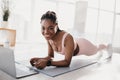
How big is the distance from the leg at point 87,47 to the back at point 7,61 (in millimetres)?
564

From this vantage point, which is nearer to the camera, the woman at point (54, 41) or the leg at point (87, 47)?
the woman at point (54, 41)

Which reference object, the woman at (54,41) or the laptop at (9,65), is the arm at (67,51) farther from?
the laptop at (9,65)

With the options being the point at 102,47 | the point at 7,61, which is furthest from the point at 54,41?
the point at 102,47

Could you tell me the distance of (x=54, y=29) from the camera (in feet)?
2.75

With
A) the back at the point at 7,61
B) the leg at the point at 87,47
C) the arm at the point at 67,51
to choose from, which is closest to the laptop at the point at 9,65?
the back at the point at 7,61

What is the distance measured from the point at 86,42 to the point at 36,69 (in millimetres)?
617

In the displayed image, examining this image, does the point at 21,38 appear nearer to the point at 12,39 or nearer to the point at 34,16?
the point at 34,16

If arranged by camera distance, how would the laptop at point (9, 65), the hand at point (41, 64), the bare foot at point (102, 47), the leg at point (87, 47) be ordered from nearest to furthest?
the laptop at point (9, 65) → the hand at point (41, 64) → the leg at point (87, 47) → the bare foot at point (102, 47)

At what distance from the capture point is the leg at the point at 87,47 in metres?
1.17

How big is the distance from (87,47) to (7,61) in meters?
0.74

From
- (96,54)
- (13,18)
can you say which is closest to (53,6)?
(13,18)

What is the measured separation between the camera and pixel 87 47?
4.17ft

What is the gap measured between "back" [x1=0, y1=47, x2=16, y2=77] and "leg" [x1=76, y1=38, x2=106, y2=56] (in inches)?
22.2

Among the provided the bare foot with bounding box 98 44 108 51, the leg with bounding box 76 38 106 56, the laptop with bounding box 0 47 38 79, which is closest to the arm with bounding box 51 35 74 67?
the laptop with bounding box 0 47 38 79
